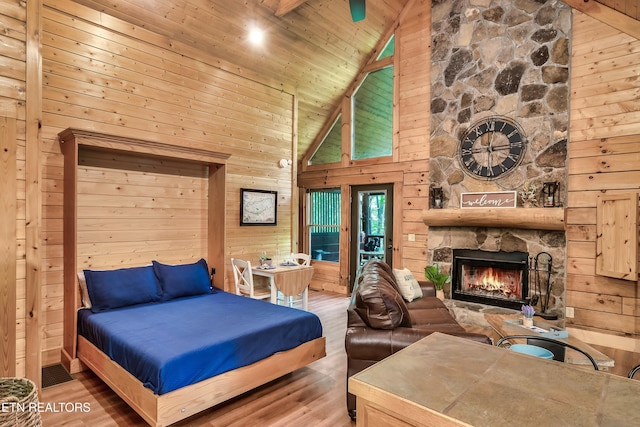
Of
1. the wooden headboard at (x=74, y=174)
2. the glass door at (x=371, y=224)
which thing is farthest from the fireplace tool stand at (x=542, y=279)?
the wooden headboard at (x=74, y=174)

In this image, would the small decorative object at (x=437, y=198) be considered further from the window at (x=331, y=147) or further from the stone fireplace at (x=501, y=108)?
the window at (x=331, y=147)

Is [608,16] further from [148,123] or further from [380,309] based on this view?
[148,123]

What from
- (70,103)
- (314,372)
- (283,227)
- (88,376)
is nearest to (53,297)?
(88,376)

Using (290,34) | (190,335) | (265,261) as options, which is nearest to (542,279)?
(265,261)

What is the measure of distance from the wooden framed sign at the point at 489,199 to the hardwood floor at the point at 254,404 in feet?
9.31

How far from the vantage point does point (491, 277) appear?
15.8 feet

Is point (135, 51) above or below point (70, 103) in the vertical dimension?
above

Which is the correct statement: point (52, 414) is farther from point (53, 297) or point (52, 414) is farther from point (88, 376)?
point (53, 297)

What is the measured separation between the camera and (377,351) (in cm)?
246

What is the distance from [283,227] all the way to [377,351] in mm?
3609

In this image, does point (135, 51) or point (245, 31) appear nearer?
point (135, 51)

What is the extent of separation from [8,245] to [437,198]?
471 cm

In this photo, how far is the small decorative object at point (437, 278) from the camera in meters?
4.92

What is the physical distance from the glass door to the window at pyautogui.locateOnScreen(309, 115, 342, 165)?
32.7 inches
